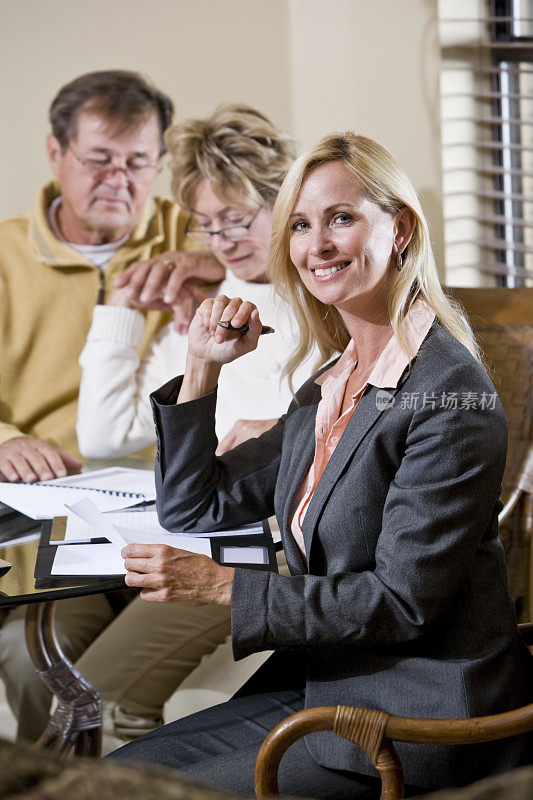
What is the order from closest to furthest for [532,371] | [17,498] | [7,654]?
[17,498]
[532,371]
[7,654]

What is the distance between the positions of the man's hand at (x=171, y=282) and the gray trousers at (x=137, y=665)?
0.87 metres

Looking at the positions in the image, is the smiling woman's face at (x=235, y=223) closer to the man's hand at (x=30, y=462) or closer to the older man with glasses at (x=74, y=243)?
the older man with glasses at (x=74, y=243)

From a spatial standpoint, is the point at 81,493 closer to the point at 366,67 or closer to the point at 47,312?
the point at 47,312

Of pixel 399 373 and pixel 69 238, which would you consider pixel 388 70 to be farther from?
pixel 399 373

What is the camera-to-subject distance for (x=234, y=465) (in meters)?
1.75

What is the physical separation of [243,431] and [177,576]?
1178 mm

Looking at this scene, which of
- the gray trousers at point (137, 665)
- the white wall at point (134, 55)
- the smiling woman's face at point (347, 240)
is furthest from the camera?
the white wall at point (134, 55)

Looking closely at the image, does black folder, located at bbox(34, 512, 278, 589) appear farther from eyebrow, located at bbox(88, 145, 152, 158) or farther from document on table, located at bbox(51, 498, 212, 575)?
eyebrow, located at bbox(88, 145, 152, 158)

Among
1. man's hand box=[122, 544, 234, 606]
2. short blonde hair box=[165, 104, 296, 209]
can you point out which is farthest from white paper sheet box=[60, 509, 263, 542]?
short blonde hair box=[165, 104, 296, 209]

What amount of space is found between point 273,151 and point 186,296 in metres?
0.51

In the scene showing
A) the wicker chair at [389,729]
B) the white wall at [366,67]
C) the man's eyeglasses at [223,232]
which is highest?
the white wall at [366,67]

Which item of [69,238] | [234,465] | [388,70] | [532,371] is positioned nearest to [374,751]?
[234,465]

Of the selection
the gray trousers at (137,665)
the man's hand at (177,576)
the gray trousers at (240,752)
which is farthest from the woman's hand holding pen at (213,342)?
the gray trousers at (137,665)

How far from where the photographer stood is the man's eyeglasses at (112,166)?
262cm
